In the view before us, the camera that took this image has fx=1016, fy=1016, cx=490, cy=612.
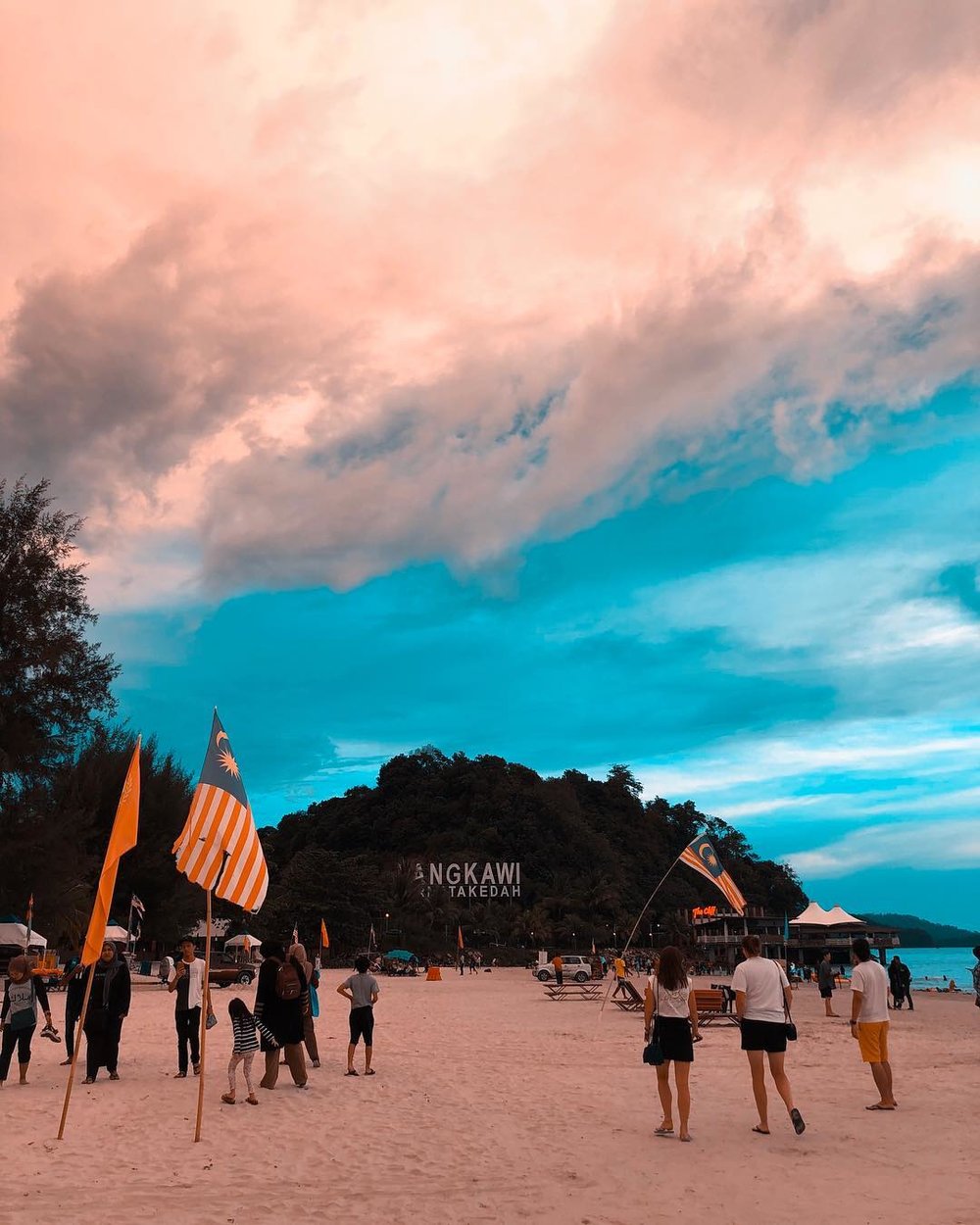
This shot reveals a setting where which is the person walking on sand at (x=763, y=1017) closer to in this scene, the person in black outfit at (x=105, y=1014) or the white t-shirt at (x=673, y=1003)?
the white t-shirt at (x=673, y=1003)

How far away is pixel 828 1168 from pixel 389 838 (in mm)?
108667

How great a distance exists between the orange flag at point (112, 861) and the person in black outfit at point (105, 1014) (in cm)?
256

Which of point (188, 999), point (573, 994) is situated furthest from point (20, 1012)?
point (573, 994)

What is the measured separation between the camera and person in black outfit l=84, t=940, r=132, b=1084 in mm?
11602

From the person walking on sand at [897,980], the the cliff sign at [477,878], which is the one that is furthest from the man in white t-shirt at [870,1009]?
the the cliff sign at [477,878]

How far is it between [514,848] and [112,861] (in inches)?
4058

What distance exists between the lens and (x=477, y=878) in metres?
102

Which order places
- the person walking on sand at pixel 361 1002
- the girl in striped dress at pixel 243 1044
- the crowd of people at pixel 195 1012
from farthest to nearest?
1. the person walking on sand at pixel 361 1002
2. the crowd of people at pixel 195 1012
3. the girl in striped dress at pixel 243 1044

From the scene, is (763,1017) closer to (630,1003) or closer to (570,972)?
(630,1003)

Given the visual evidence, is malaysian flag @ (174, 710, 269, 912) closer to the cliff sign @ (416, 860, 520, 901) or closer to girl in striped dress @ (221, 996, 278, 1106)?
girl in striped dress @ (221, 996, 278, 1106)

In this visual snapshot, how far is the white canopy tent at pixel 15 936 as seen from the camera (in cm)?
3187

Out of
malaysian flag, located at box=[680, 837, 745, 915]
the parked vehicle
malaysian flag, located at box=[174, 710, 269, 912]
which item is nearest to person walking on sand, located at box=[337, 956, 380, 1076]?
malaysian flag, located at box=[174, 710, 269, 912]

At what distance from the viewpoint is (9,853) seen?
2994 centimetres

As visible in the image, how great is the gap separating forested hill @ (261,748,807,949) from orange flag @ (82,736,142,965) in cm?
6203
